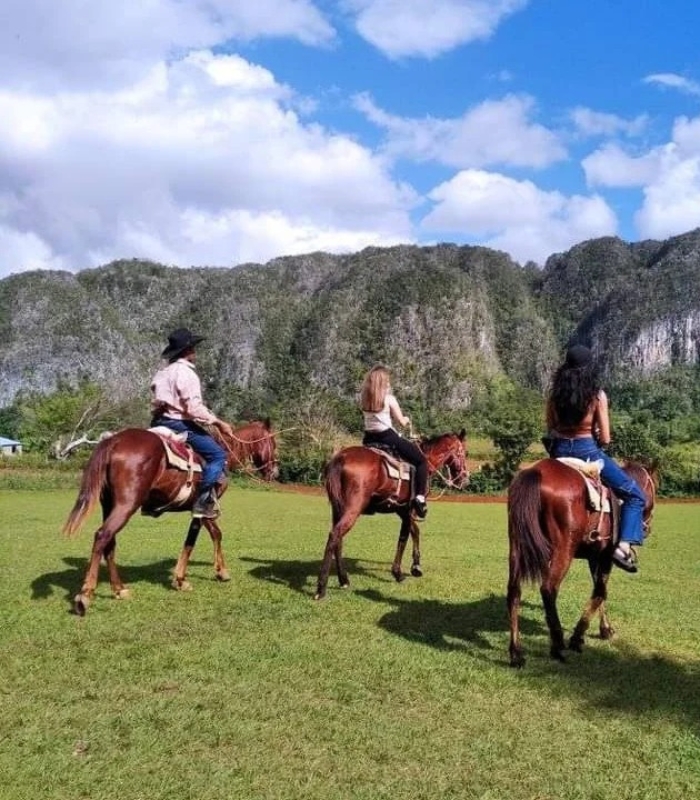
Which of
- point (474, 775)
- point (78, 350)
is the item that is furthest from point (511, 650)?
point (78, 350)

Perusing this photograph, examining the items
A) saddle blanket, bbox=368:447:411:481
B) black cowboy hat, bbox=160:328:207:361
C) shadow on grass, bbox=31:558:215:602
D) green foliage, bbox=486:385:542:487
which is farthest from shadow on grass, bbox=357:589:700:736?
green foliage, bbox=486:385:542:487

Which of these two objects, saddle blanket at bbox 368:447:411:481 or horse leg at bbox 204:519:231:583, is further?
horse leg at bbox 204:519:231:583

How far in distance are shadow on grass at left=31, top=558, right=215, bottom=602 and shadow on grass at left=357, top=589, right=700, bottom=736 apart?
2786 mm

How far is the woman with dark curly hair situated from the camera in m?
5.99

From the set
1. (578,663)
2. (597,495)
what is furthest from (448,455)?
(578,663)

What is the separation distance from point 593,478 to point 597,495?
169 millimetres

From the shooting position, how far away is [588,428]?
6.09m

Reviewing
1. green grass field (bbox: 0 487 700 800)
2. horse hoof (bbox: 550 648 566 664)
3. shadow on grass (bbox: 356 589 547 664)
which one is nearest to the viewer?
green grass field (bbox: 0 487 700 800)

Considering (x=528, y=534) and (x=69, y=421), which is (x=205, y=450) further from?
(x=69, y=421)

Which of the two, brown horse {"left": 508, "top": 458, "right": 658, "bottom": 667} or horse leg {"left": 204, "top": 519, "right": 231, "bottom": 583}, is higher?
brown horse {"left": 508, "top": 458, "right": 658, "bottom": 667}

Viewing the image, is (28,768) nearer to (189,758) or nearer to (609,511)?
(189,758)

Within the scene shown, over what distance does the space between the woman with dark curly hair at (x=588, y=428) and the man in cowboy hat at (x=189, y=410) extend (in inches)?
135

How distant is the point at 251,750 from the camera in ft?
13.4

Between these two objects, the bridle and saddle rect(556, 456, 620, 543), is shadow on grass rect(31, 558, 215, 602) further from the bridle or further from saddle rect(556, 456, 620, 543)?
saddle rect(556, 456, 620, 543)
